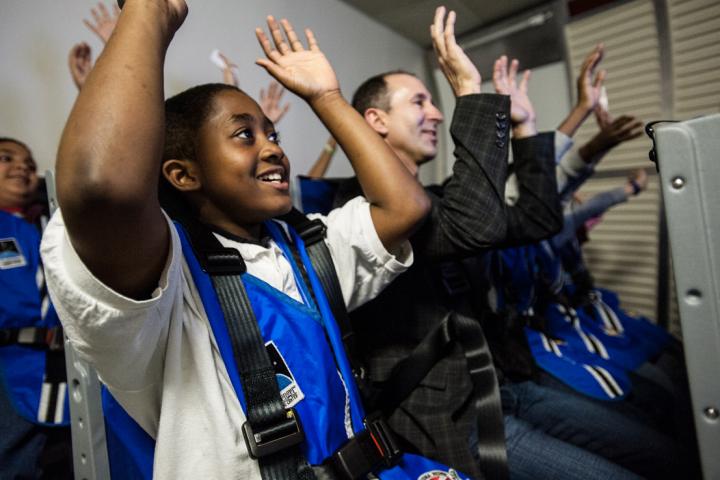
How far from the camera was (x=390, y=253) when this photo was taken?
1130mm

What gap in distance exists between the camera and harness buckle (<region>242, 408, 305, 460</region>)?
0.74 m

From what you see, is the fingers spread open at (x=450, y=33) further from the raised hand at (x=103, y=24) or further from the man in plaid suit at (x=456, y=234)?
the raised hand at (x=103, y=24)

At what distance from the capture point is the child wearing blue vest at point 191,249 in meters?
0.54

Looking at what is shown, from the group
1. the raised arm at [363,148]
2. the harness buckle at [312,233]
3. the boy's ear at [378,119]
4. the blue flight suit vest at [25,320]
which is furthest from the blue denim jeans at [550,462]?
the blue flight suit vest at [25,320]

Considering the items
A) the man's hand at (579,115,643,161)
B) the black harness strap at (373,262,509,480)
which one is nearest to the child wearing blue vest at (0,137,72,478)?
the black harness strap at (373,262,509,480)

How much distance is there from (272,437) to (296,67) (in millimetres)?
925

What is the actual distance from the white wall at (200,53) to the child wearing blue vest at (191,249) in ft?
4.23

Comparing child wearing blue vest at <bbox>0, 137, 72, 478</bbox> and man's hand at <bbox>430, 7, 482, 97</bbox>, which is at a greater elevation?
man's hand at <bbox>430, 7, 482, 97</bbox>

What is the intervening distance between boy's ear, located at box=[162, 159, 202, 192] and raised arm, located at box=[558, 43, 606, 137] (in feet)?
5.77

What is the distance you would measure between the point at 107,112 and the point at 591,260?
3.84 metres

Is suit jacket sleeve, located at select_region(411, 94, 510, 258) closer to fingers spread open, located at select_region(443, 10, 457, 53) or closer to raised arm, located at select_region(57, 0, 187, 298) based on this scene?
fingers spread open, located at select_region(443, 10, 457, 53)

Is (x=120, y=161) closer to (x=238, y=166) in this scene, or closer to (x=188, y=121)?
(x=238, y=166)

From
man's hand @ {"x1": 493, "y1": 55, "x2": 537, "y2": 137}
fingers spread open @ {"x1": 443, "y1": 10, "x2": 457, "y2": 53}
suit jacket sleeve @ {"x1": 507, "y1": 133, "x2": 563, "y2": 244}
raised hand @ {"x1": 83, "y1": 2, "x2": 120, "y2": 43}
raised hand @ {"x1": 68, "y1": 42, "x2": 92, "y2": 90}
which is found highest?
raised hand @ {"x1": 83, "y1": 2, "x2": 120, "y2": 43}

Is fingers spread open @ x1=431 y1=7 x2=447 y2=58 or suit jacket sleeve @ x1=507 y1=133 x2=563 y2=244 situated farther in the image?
suit jacket sleeve @ x1=507 y1=133 x2=563 y2=244
